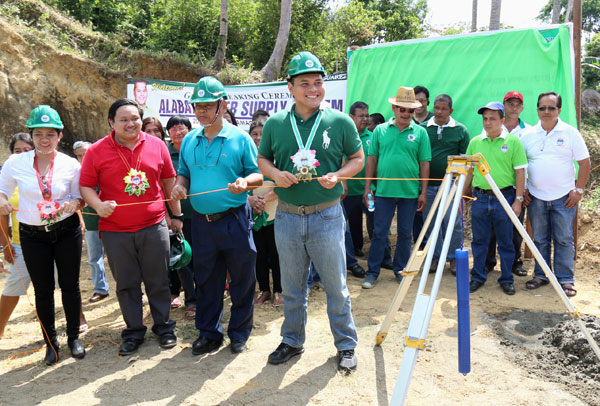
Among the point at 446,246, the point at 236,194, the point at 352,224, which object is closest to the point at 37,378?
the point at 236,194

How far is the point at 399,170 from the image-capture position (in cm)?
548

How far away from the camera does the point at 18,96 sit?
10109 millimetres

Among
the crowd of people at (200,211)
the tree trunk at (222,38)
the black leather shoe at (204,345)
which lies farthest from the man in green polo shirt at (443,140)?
the tree trunk at (222,38)

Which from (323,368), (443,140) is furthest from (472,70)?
Result: (323,368)

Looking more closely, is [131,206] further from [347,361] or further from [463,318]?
[463,318]

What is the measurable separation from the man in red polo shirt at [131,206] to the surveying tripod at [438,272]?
2.03 meters

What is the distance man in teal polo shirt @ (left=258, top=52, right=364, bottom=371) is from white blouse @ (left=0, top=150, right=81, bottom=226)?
1.64 meters

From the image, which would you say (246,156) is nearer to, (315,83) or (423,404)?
(315,83)

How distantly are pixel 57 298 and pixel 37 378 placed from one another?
2.25 metres

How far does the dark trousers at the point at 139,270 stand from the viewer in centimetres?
385

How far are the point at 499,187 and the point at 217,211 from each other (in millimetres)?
3333

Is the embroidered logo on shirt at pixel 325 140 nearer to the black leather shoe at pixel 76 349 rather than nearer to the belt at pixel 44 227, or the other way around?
the belt at pixel 44 227

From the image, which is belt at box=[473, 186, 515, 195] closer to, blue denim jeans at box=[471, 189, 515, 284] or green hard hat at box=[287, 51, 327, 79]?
blue denim jeans at box=[471, 189, 515, 284]

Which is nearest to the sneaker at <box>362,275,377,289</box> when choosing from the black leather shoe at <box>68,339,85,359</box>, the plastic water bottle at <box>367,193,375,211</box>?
the plastic water bottle at <box>367,193,375,211</box>
